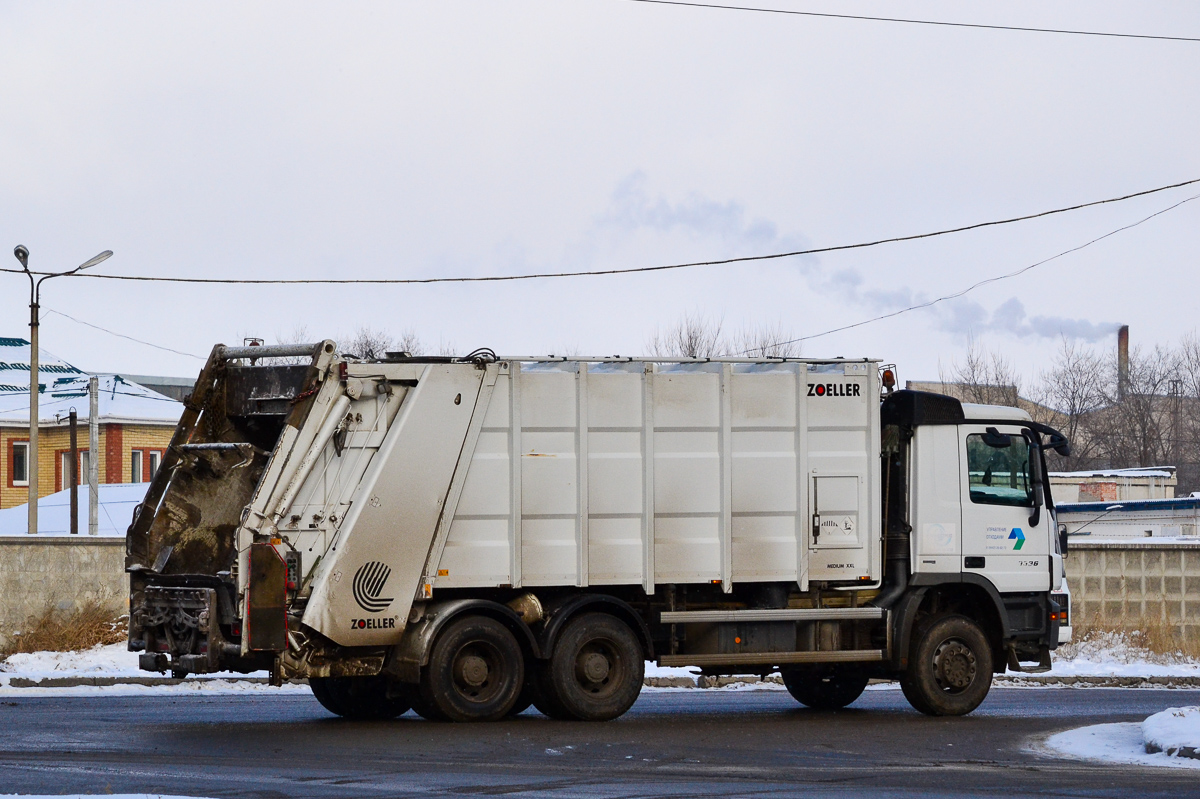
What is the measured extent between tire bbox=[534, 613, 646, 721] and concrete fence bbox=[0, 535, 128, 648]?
29.5 ft

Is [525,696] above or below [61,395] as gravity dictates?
below

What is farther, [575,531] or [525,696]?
[525,696]

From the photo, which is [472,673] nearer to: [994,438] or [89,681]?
[994,438]

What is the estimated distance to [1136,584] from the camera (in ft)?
71.9

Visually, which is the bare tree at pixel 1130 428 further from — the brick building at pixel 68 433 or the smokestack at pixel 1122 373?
the brick building at pixel 68 433

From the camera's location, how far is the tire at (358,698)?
13.5 meters

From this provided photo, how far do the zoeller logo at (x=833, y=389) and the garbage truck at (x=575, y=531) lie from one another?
0.02m

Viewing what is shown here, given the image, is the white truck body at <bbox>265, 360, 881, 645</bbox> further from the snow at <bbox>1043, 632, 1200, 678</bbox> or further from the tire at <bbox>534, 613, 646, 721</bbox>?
the snow at <bbox>1043, 632, 1200, 678</bbox>

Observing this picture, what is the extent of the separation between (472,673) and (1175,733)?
5526 millimetres

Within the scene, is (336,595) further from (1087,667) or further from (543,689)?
(1087,667)

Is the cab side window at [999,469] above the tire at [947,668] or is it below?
above

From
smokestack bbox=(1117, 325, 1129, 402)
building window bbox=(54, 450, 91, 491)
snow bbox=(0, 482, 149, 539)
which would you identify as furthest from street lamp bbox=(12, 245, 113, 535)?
smokestack bbox=(1117, 325, 1129, 402)

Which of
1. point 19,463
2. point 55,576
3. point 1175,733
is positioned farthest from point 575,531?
point 19,463

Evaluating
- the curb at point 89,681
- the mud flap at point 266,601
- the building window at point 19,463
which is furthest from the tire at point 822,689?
the building window at point 19,463
